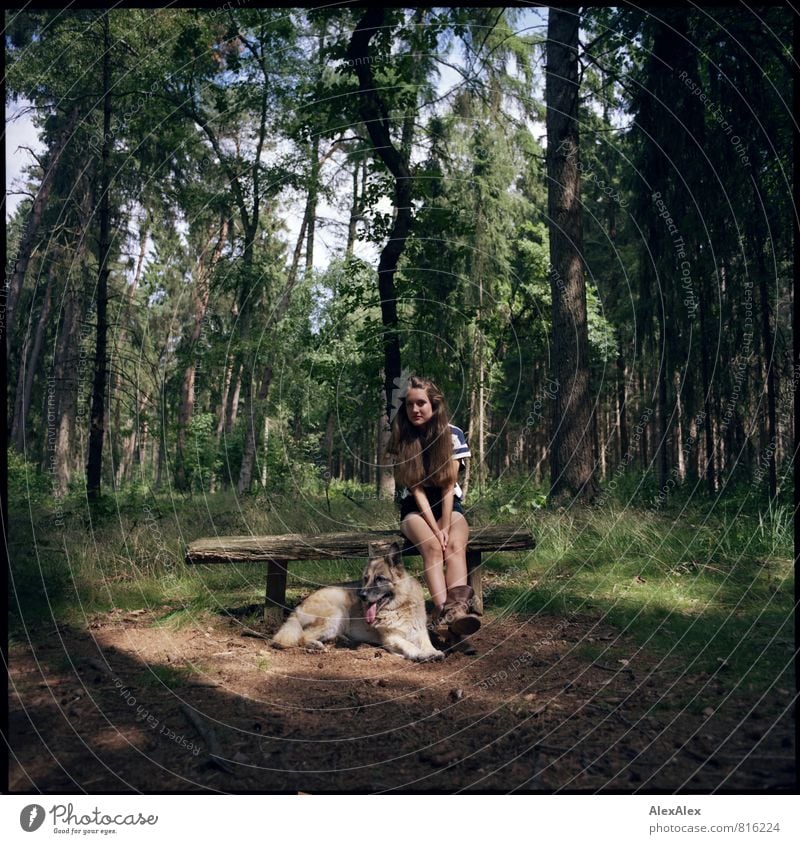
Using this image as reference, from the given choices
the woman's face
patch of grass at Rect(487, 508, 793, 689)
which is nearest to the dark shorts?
the woman's face

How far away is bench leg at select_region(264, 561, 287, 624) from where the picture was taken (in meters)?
5.49

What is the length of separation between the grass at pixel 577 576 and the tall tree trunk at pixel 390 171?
2.33 meters

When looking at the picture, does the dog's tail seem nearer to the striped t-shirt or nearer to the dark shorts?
the dark shorts

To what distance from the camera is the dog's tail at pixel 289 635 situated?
16.5 ft

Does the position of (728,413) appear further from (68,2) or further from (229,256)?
(229,256)

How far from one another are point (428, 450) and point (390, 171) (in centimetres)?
471

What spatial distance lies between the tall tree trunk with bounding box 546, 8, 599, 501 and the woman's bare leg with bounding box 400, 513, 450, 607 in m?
3.37

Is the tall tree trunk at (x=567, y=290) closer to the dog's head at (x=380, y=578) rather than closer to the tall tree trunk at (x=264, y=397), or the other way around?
the dog's head at (x=380, y=578)

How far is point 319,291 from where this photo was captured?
1475cm

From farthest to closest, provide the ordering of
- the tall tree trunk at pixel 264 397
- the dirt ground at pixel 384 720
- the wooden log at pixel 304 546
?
the tall tree trunk at pixel 264 397, the wooden log at pixel 304 546, the dirt ground at pixel 384 720

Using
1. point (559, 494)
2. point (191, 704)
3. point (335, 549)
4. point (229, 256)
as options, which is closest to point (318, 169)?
point (229, 256)

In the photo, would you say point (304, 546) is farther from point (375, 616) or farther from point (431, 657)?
point (431, 657)
